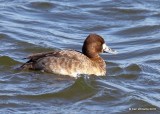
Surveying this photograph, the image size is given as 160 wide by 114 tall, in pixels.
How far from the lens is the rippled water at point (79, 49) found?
38.5ft

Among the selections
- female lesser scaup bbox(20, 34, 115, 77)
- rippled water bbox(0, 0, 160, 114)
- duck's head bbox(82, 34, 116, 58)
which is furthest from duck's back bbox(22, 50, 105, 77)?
duck's head bbox(82, 34, 116, 58)

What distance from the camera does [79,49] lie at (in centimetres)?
1590

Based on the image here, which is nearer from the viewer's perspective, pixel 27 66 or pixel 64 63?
pixel 64 63

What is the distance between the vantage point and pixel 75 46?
1602cm

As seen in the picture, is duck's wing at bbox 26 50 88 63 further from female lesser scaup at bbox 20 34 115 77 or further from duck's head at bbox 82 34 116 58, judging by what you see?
duck's head at bbox 82 34 116 58

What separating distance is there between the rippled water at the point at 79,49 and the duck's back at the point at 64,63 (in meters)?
0.15

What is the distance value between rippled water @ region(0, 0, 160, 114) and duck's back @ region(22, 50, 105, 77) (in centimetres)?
15

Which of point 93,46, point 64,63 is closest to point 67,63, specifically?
point 64,63

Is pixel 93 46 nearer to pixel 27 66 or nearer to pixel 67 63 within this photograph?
pixel 67 63

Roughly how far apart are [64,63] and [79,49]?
106 inches

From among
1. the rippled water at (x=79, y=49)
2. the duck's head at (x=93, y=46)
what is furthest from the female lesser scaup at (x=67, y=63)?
the rippled water at (x=79, y=49)

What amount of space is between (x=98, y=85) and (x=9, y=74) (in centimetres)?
170

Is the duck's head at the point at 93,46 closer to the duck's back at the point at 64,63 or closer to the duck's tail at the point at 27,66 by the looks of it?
the duck's back at the point at 64,63

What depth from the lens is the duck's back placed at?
13.2 metres
